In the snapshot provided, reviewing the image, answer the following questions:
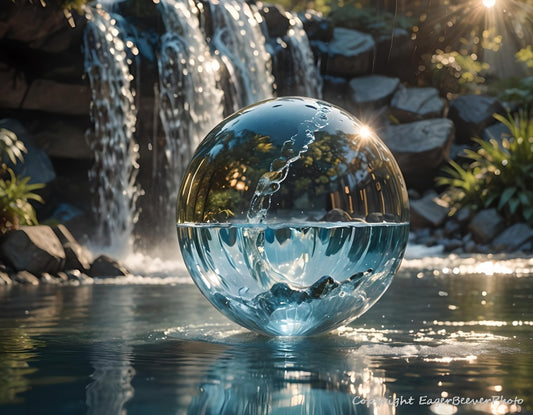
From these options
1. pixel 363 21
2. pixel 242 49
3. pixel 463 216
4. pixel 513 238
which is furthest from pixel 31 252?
pixel 363 21

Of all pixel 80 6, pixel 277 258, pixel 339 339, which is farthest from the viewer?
pixel 80 6

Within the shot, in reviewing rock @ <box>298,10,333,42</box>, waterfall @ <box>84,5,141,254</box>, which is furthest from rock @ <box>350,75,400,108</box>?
waterfall @ <box>84,5,141,254</box>

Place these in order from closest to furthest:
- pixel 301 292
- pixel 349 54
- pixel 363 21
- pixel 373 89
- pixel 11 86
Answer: pixel 301 292, pixel 11 86, pixel 349 54, pixel 373 89, pixel 363 21

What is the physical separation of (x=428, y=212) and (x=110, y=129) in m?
7.12

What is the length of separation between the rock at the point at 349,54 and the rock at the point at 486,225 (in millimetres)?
6230

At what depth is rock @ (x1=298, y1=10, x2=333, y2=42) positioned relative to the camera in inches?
835

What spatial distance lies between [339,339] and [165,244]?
38.8 ft

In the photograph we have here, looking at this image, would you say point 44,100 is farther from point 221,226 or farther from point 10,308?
point 221,226

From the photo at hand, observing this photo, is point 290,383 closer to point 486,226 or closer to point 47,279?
point 47,279

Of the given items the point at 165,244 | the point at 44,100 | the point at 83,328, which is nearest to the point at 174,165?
the point at 165,244

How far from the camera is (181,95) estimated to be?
16719 mm

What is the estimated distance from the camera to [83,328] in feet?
19.0

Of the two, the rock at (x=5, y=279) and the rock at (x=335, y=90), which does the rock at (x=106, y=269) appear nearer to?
the rock at (x=5, y=279)

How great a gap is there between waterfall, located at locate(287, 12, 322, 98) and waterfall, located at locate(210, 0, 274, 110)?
1360 mm
